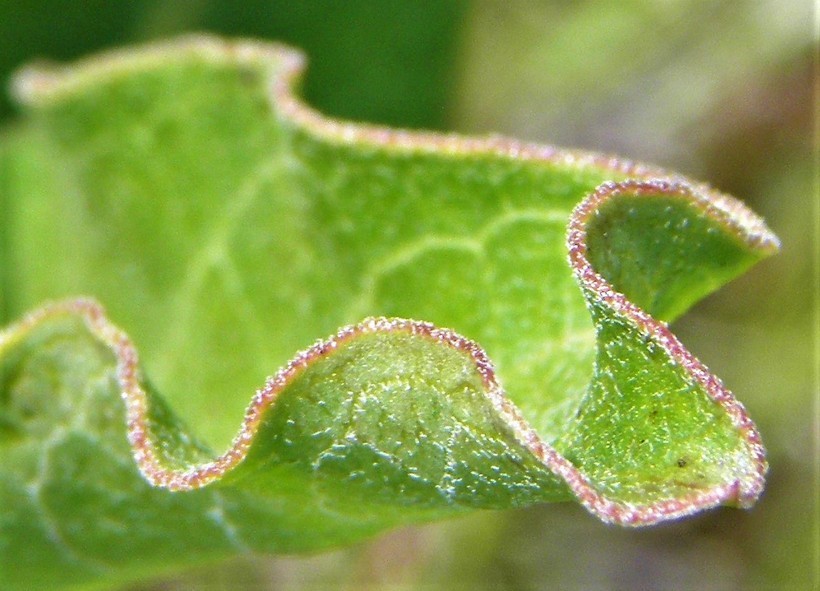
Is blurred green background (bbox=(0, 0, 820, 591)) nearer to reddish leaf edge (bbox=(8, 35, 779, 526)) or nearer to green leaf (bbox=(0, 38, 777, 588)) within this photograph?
green leaf (bbox=(0, 38, 777, 588))

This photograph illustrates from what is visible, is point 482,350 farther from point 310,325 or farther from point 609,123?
point 609,123

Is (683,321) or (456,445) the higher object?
(683,321)

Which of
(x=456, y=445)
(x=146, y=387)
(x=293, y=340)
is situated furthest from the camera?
(x=293, y=340)

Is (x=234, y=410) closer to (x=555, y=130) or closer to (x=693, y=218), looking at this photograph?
(x=693, y=218)

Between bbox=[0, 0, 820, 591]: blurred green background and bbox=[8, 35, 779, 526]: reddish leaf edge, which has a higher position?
bbox=[0, 0, 820, 591]: blurred green background

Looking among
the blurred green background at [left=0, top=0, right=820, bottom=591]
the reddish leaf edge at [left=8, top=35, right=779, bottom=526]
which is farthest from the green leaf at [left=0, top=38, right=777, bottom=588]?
the blurred green background at [left=0, top=0, right=820, bottom=591]

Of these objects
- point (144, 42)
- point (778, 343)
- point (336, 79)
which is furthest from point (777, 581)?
point (144, 42)

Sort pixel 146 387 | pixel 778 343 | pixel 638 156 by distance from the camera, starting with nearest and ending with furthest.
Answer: pixel 146 387 < pixel 778 343 < pixel 638 156
